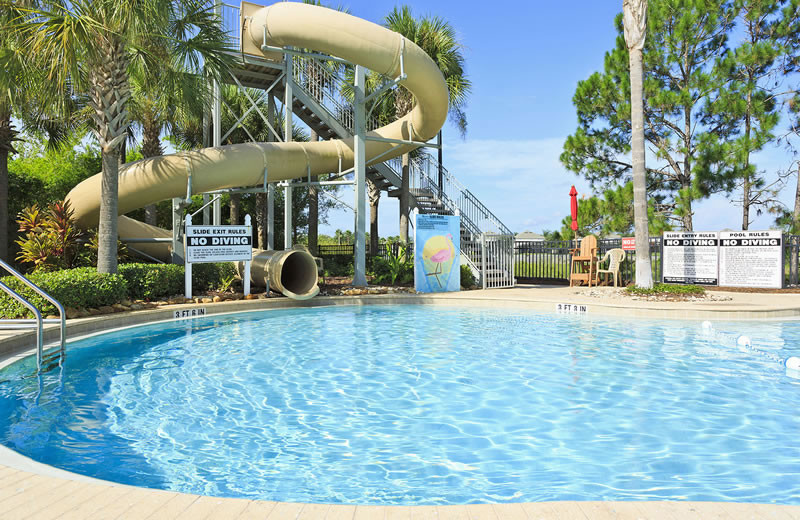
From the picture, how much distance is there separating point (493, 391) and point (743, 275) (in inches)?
532

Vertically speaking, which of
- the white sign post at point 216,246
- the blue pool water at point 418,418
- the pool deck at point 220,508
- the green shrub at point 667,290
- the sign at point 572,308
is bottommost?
the blue pool water at point 418,418

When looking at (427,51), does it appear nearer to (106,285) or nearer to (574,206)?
(574,206)

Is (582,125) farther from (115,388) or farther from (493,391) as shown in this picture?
(115,388)

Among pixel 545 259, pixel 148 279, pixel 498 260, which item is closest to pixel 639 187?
pixel 498 260

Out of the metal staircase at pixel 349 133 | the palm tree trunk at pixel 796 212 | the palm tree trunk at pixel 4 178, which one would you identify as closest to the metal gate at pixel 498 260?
the metal staircase at pixel 349 133

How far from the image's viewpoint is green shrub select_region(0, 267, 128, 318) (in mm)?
8594

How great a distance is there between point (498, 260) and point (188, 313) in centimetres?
986

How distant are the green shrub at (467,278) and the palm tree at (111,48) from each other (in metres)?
8.74

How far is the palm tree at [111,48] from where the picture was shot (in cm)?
876

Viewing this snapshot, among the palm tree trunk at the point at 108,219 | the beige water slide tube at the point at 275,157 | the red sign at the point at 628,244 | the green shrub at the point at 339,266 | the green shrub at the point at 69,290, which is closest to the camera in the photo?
the green shrub at the point at 69,290

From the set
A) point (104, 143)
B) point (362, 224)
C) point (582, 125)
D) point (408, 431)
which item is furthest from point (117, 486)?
point (582, 125)

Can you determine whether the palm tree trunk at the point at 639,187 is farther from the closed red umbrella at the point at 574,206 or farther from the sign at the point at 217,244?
the sign at the point at 217,244

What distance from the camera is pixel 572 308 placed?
12.1m

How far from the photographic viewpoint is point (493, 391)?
583cm
